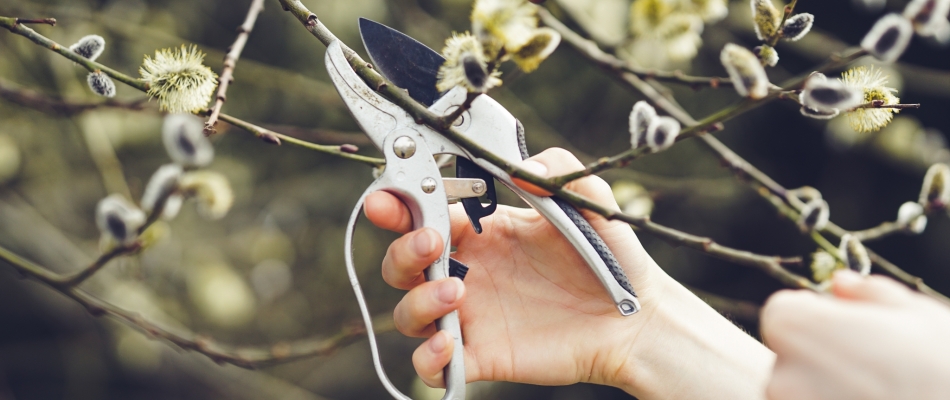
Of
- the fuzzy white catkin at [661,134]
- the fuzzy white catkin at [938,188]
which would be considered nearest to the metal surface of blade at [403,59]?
the fuzzy white catkin at [661,134]

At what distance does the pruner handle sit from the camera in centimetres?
85

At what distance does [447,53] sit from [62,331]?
7.00ft

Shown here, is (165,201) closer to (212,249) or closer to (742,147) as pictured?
(212,249)

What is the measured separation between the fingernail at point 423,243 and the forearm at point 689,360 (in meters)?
0.46

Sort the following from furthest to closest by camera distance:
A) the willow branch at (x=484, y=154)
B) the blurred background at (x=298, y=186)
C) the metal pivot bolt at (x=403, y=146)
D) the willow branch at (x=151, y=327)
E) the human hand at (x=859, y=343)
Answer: the blurred background at (x=298, y=186)
the willow branch at (x=151, y=327)
the metal pivot bolt at (x=403, y=146)
the willow branch at (x=484, y=154)
the human hand at (x=859, y=343)

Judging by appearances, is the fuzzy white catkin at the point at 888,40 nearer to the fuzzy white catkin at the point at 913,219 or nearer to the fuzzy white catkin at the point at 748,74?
the fuzzy white catkin at the point at 748,74

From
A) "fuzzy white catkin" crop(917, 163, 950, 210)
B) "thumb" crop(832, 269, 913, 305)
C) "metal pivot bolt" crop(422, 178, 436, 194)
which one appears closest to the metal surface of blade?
"metal pivot bolt" crop(422, 178, 436, 194)

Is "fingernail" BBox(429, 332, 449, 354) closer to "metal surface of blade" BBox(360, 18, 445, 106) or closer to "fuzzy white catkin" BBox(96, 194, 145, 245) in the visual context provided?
"metal surface of blade" BBox(360, 18, 445, 106)

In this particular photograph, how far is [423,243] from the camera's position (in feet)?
2.84

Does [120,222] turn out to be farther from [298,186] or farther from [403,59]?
[298,186]

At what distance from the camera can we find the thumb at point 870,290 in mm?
648

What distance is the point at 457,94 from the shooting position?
2.80ft

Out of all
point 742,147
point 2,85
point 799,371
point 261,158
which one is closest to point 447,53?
point 799,371

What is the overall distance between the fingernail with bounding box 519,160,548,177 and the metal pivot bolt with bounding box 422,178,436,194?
132mm
